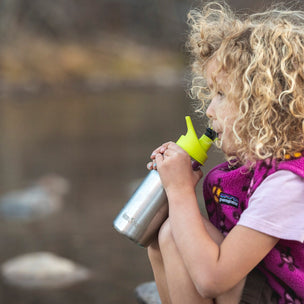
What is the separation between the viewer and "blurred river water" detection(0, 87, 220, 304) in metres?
3.31

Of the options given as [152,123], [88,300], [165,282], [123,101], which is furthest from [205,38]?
[123,101]

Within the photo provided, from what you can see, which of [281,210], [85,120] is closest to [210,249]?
[281,210]

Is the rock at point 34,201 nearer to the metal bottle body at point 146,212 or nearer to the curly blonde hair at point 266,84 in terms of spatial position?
the metal bottle body at point 146,212

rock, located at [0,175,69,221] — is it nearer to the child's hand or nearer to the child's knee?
the child's knee

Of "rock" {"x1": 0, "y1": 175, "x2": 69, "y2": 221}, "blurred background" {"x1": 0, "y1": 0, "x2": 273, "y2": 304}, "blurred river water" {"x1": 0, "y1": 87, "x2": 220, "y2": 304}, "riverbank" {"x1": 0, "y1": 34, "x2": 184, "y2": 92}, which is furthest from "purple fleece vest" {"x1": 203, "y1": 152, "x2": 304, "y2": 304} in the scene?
"riverbank" {"x1": 0, "y1": 34, "x2": 184, "y2": 92}

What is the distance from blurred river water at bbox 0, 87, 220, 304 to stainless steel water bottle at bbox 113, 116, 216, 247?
30.4 inches

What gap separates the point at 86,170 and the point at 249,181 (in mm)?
4629

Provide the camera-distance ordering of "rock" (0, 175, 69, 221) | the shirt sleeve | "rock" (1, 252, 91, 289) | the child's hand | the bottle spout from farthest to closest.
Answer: "rock" (0, 175, 69, 221), "rock" (1, 252, 91, 289), the bottle spout, the child's hand, the shirt sleeve

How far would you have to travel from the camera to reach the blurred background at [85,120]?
3652mm

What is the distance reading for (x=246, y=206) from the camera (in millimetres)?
1712

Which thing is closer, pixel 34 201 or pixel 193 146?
pixel 193 146

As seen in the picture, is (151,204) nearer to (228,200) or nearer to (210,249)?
(228,200)

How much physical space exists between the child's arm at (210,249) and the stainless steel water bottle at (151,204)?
0.16m

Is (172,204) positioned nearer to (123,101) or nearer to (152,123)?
(152,123)
